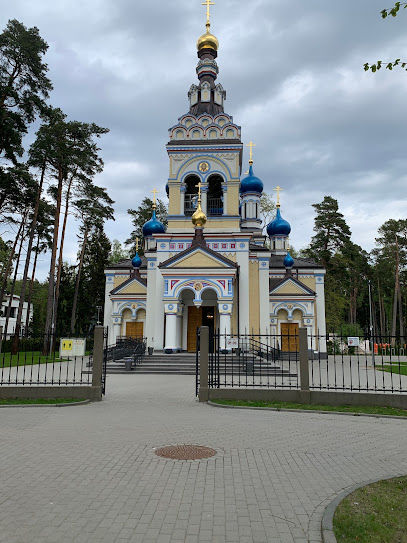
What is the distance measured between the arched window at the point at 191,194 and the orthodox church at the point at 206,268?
0.21 feet

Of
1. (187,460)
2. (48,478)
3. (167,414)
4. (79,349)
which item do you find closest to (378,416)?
(167,414)

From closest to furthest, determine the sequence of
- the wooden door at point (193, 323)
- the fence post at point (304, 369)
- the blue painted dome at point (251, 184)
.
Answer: the fence post at point (304, 369), the wooden door at point (193, 323), the blue painted dome at point (251, 184)

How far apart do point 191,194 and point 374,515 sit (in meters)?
24.5

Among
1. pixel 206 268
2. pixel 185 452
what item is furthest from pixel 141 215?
pixel 185 452

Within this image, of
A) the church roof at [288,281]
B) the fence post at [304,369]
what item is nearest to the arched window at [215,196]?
the church roof at [288,281]

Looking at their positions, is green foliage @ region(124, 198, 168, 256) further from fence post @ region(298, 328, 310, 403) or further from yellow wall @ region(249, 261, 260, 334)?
fence post @ region(298, 328, 310, 403)

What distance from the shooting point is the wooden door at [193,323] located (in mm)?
25234

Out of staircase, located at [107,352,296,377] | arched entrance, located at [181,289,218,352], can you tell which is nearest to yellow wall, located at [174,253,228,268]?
arched entrance, located at [181,289,218,352]

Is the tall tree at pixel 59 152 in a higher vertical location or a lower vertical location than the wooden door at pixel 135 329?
higher

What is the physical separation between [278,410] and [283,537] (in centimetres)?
633

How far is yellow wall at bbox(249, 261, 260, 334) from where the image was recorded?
2550 cm

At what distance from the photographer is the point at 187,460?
6.05 meters

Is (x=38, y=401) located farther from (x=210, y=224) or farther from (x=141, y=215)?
(x=141, y=215)

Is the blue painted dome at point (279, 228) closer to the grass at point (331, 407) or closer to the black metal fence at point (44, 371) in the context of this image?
the black metal fence at point (44, 371)
